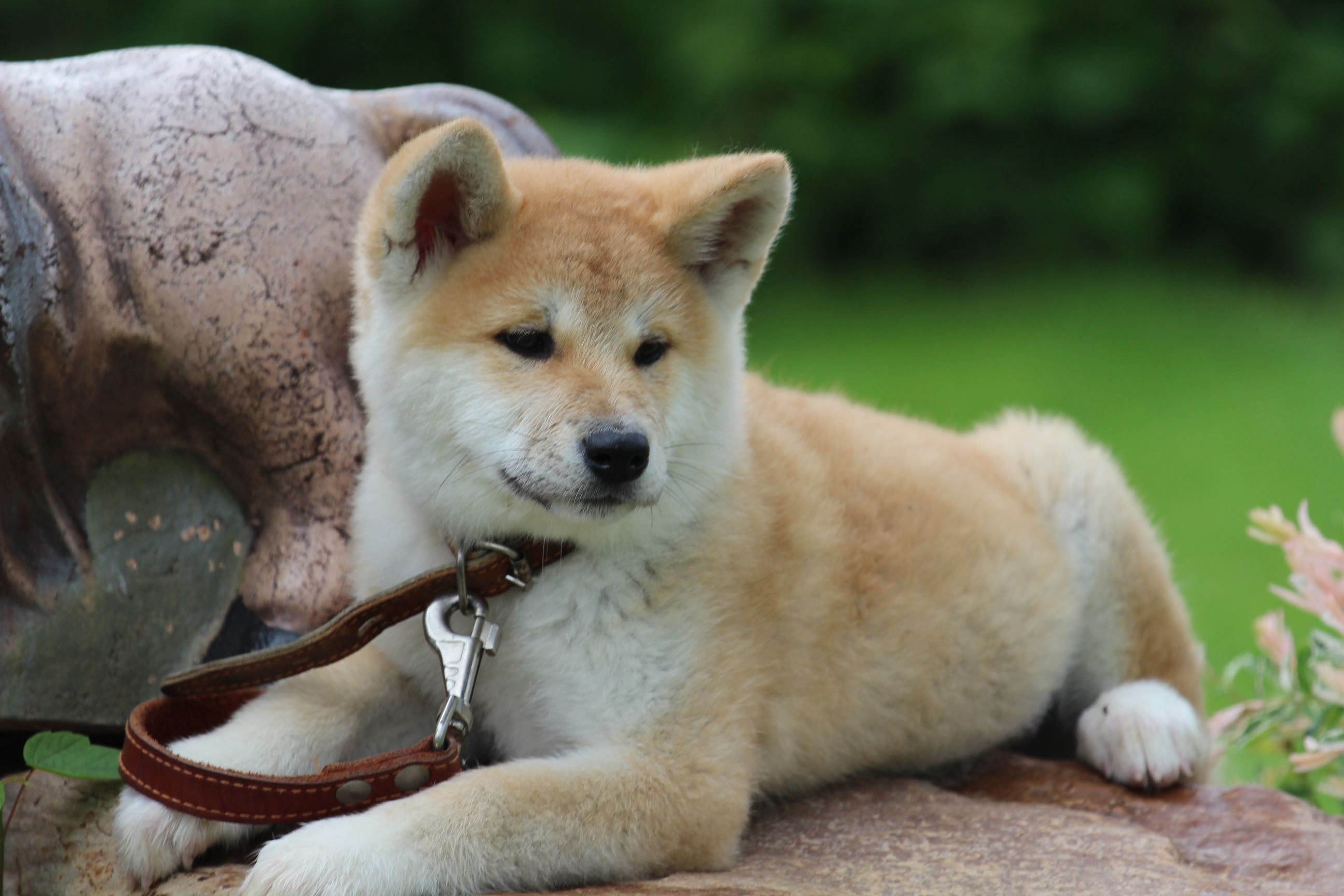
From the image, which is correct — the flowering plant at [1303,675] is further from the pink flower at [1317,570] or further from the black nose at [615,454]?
the black nose at [615,454]

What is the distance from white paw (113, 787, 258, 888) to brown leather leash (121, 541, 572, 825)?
0.04 meters

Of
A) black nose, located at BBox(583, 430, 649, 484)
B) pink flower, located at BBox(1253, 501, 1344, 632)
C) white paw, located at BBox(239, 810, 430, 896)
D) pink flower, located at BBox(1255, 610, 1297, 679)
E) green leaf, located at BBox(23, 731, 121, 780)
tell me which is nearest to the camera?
white paw, located at BBox(239, 810, 430, 896)

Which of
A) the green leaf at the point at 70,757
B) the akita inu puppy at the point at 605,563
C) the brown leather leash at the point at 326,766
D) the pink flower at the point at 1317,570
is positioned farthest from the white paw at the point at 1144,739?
the green leaf at the point at 70,757

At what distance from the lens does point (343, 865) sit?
2.58 m

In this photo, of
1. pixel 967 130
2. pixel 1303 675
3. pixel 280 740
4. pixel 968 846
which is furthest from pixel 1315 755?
pixel 967 130

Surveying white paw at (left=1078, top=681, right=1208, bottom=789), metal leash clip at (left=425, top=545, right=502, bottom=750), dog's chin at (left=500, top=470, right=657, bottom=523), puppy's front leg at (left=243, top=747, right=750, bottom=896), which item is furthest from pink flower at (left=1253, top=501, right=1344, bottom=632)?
metal leash clip at (left=425, top=545, right=502, bottom=750)

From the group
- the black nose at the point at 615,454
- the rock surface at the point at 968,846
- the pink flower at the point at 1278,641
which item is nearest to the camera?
the black nose at the point at 615,454

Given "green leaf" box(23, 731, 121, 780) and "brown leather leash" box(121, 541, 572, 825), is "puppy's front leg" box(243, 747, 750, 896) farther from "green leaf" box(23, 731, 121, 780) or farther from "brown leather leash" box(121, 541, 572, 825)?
"green leaf" box(23, 731, 121, 780)

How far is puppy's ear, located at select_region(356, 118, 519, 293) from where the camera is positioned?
2.88m

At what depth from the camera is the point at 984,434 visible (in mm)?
4402

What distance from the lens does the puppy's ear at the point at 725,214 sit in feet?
10.2

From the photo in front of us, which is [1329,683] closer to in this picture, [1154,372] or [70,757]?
[70,757]

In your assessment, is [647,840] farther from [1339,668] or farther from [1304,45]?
[1304,45]

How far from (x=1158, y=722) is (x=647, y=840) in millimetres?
1661
